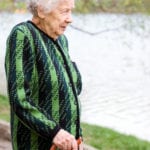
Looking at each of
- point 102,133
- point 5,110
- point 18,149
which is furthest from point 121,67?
point 18,149

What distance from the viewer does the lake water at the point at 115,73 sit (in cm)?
895

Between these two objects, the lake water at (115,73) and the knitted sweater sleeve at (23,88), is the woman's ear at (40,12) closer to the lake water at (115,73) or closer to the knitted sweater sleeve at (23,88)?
the knitted sweater sleeve at (23,88)

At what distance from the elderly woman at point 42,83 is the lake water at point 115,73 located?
5.71 meters

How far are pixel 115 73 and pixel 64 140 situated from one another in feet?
42.2

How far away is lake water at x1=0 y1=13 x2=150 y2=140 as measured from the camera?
895cm

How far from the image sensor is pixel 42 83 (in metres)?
2.02

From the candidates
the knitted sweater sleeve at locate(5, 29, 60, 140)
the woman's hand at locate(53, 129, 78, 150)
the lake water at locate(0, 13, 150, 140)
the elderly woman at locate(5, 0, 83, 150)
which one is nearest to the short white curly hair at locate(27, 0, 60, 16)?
the elderly woman at locate(5, 0, 83, 150)

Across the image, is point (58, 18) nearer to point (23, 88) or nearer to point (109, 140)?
point (23, 88)

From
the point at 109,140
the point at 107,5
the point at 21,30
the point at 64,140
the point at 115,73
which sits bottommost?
the point at 115,73

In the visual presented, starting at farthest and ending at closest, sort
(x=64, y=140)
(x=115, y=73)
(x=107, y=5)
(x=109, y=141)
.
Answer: (x=115, y=73)
(x=107, y=5)
(x=109, y=141)
(x=64, y=140)

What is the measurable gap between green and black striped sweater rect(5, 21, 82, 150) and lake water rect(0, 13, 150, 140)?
225 inches

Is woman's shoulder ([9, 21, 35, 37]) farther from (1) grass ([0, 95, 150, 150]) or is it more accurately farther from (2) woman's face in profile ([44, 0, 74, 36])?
(1) grass ([0, 95, 150, 150])

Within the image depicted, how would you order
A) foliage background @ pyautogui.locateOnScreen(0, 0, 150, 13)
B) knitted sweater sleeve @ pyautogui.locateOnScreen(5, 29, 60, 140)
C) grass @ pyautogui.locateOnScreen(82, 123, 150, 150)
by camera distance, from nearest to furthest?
knitted sweater sleeve @ pyautogui.locateOnScreen(5, 29, 60, 140) < grass @ pyautogui.locateOnScreen(82, 123, 150, 150) < foliage background @ pyautogui.locateOnScreen(0, 0, 150, 13)

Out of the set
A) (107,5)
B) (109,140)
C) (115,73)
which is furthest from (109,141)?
(115,73)
